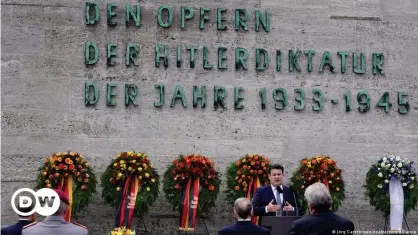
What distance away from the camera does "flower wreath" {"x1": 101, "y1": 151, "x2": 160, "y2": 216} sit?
483 inches

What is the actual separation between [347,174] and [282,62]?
2.24m

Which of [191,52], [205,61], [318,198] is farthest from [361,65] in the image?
[318,198]

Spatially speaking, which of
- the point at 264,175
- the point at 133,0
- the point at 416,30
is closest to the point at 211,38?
the point at 133,0

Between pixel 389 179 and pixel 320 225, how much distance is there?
20.0 ft

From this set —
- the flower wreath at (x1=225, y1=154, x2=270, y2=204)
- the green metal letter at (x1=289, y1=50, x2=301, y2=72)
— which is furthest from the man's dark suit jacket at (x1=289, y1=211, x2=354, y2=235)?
the green metal letter at (x1=289, y1=50, x2=301, y2=72)

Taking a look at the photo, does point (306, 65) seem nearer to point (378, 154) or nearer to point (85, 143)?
point (378, 154)

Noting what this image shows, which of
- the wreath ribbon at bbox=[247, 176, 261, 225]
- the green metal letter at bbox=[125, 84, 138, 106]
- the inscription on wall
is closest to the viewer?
the wreath ribbon at bbox=[247, 176, 261, 225]

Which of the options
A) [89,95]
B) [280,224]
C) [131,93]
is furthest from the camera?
[131,93]

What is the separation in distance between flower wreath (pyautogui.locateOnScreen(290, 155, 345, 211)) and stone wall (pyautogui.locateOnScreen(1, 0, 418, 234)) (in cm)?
99

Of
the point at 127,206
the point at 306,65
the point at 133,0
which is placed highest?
the point at 133,0

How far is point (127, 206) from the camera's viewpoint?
12.3 metres

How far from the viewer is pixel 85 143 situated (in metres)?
13.4

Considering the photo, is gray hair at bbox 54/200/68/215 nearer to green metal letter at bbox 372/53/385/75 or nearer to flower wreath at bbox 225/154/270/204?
flower wreath at bbox 225/154/270/204

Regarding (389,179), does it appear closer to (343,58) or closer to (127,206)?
(343,58)
